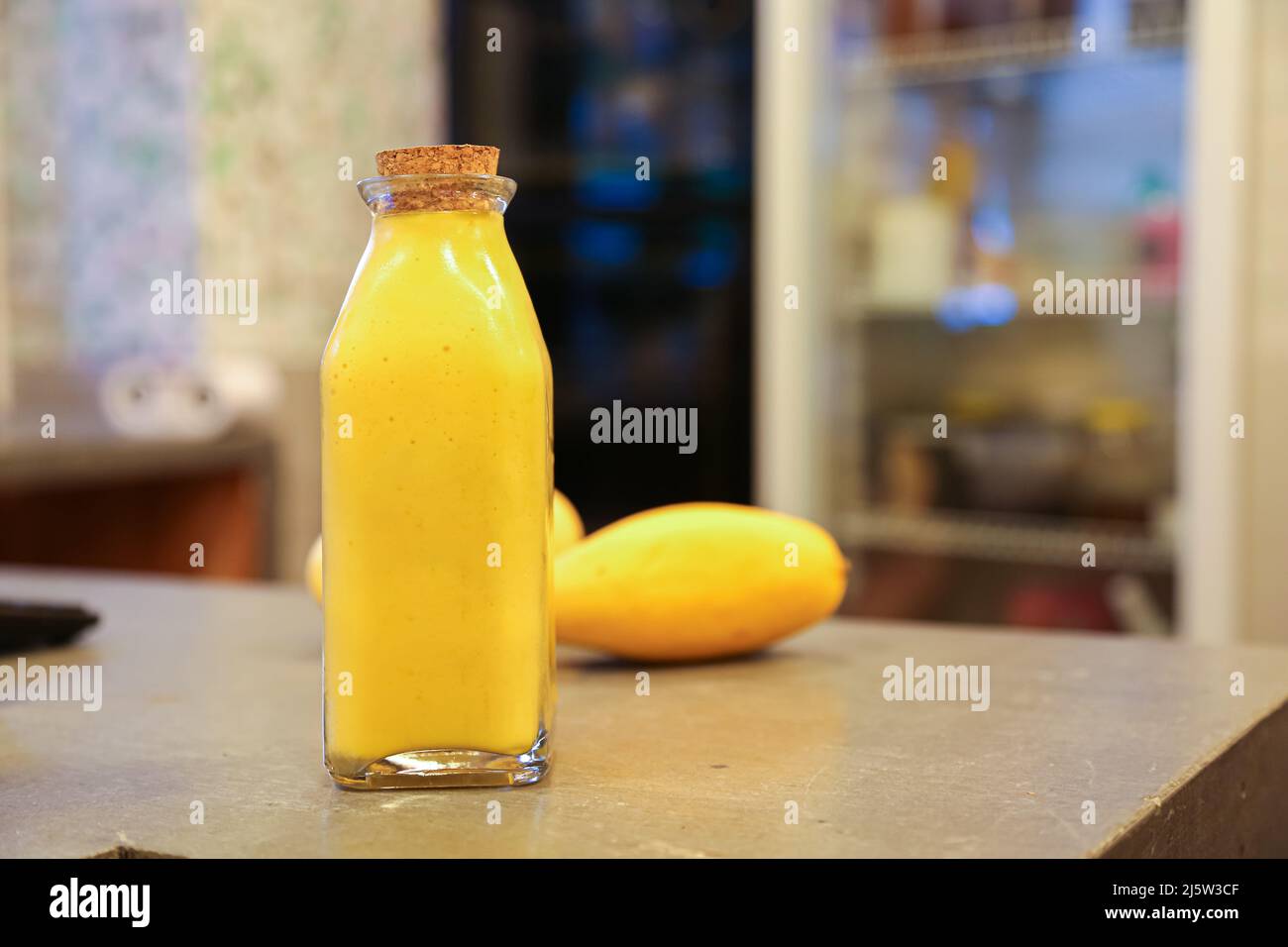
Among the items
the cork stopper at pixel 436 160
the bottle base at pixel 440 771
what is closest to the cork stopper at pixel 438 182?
the cork stopper at pixel 436 160

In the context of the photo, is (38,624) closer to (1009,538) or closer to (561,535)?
(561,535)

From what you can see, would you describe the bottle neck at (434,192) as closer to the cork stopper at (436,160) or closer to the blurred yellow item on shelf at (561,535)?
the cork stopper at (436,160)

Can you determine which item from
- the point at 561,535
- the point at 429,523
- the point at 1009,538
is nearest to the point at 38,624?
the point at 561,535

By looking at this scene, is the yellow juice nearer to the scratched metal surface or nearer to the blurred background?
the scratched metal surface

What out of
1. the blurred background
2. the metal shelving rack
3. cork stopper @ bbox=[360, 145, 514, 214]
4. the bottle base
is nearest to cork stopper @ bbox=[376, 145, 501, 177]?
cork stopper @ bbox=[360, 145, 514, 214]
